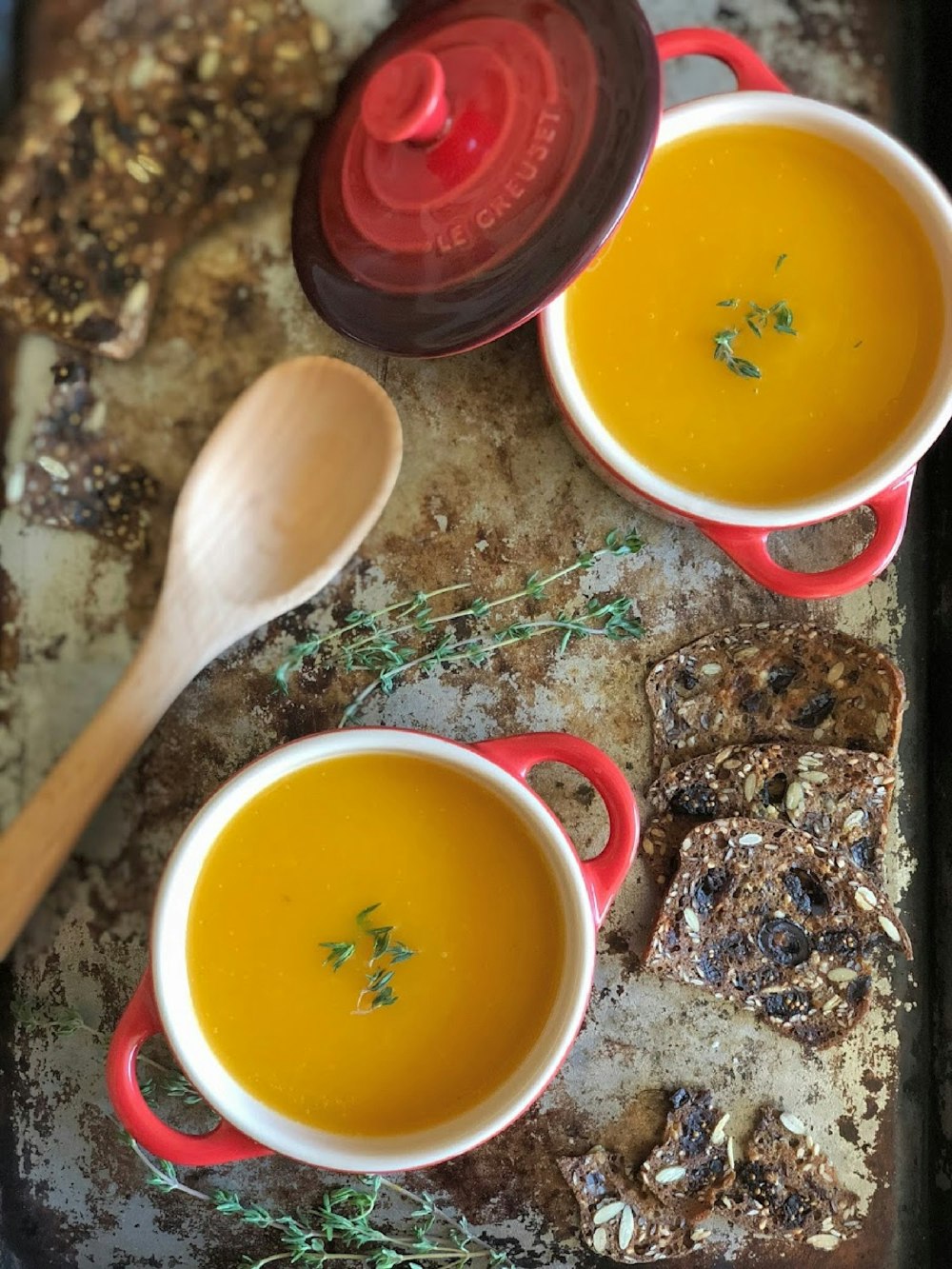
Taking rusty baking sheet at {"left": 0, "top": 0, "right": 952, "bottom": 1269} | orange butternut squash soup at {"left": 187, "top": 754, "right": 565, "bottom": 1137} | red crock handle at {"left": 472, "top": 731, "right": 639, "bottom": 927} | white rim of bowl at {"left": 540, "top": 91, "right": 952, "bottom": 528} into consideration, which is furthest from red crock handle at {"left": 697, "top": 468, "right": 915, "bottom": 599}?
orange butternut squash soup at {"left": 187, "top": 754, "right": 565, "bottom": 1137}

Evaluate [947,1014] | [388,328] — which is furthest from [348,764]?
[947,1014]

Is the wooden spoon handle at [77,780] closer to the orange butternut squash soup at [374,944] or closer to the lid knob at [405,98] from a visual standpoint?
the orange butternut squash soup at [374,944]

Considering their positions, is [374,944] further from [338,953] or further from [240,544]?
[240,544]

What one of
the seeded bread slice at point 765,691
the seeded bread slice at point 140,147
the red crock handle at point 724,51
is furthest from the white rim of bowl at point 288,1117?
the red crock handle at point 724,51

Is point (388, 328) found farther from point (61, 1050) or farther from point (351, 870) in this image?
point (61, 1050)

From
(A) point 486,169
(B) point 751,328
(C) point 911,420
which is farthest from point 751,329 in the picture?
(A) point 486,169

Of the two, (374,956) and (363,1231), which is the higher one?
(374,956)
